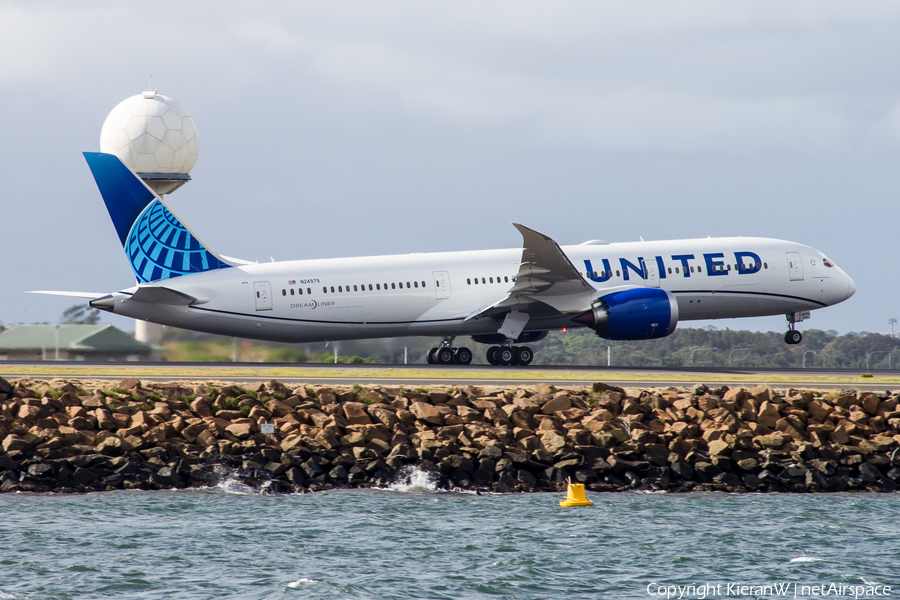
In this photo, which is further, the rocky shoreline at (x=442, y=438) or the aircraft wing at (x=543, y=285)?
the aircraft wing at (x=543, y=285)

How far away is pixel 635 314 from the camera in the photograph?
36.3 metres

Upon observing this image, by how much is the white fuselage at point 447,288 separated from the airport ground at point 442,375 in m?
1.60

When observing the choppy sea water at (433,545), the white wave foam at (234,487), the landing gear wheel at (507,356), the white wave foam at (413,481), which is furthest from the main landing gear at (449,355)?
the white wave foam at (234,487)

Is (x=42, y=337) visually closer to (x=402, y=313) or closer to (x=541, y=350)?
(x=402, y=313)

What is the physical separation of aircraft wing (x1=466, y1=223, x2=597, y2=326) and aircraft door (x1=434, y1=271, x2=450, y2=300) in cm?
122

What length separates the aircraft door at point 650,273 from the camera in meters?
38.8

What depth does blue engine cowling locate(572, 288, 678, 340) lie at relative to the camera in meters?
36.4

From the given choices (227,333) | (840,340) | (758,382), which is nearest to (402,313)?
(227,333)

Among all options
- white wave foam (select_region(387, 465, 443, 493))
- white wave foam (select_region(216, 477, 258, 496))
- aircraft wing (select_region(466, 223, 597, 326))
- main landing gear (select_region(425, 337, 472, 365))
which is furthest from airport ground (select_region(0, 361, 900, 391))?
white wave foam (select_region(216, 477, 258, 496))

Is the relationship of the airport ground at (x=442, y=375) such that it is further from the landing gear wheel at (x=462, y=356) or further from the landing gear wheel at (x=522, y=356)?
the landing gear wheel at (x=462, y=356)

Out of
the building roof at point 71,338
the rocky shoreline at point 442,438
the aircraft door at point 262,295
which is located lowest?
the rocky shoreline at point 442,438

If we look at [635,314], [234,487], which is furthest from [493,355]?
[234,487]

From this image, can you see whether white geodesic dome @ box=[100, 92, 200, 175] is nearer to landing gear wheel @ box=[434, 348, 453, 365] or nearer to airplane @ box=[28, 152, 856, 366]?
airplane @ box=[28, 152, 856, 366]

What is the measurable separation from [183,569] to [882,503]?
14.7 meters
